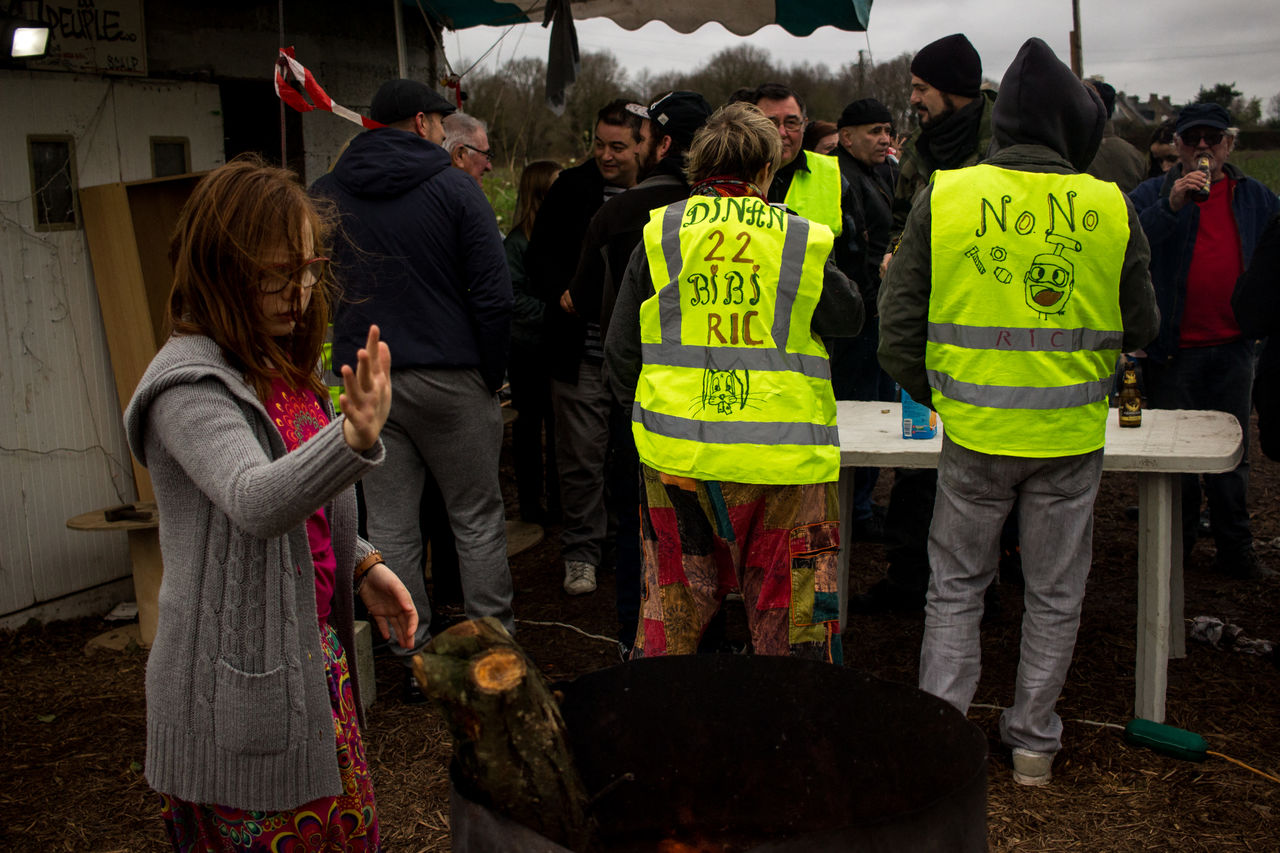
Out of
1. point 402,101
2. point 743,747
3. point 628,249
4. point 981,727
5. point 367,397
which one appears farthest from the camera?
point 402,101

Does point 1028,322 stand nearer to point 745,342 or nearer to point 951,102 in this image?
point 745,342

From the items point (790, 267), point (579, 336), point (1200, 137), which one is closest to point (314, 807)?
point (790, 267)

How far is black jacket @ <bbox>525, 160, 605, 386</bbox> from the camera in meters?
5.03

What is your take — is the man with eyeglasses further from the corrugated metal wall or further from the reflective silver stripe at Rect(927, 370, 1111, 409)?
the reflective silver stripe at Rect(927, 370, 1111, 409)

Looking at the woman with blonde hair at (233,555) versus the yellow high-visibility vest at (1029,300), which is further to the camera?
the yellow high-visibility vest at (1029,300)

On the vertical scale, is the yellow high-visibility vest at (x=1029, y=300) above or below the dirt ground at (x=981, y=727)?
above

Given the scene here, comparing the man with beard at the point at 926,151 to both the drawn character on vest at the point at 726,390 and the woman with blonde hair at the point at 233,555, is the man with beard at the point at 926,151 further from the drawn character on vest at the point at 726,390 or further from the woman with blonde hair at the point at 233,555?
the woman with blonde hair at the point at 233,555

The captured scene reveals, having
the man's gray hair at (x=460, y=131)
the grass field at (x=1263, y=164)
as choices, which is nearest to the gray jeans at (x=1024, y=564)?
the man's gray hair at (x=460, y=131)

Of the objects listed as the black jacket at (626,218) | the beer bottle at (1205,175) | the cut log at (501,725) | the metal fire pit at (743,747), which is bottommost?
the metal fire pit at (743,747)

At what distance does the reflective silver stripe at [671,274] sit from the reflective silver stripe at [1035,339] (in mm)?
842

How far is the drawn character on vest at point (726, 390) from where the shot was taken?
9.74ft

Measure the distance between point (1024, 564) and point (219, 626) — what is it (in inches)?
98.7

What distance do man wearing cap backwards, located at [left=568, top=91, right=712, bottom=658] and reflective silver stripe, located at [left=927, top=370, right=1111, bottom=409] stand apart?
1093mm

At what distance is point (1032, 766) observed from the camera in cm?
348
